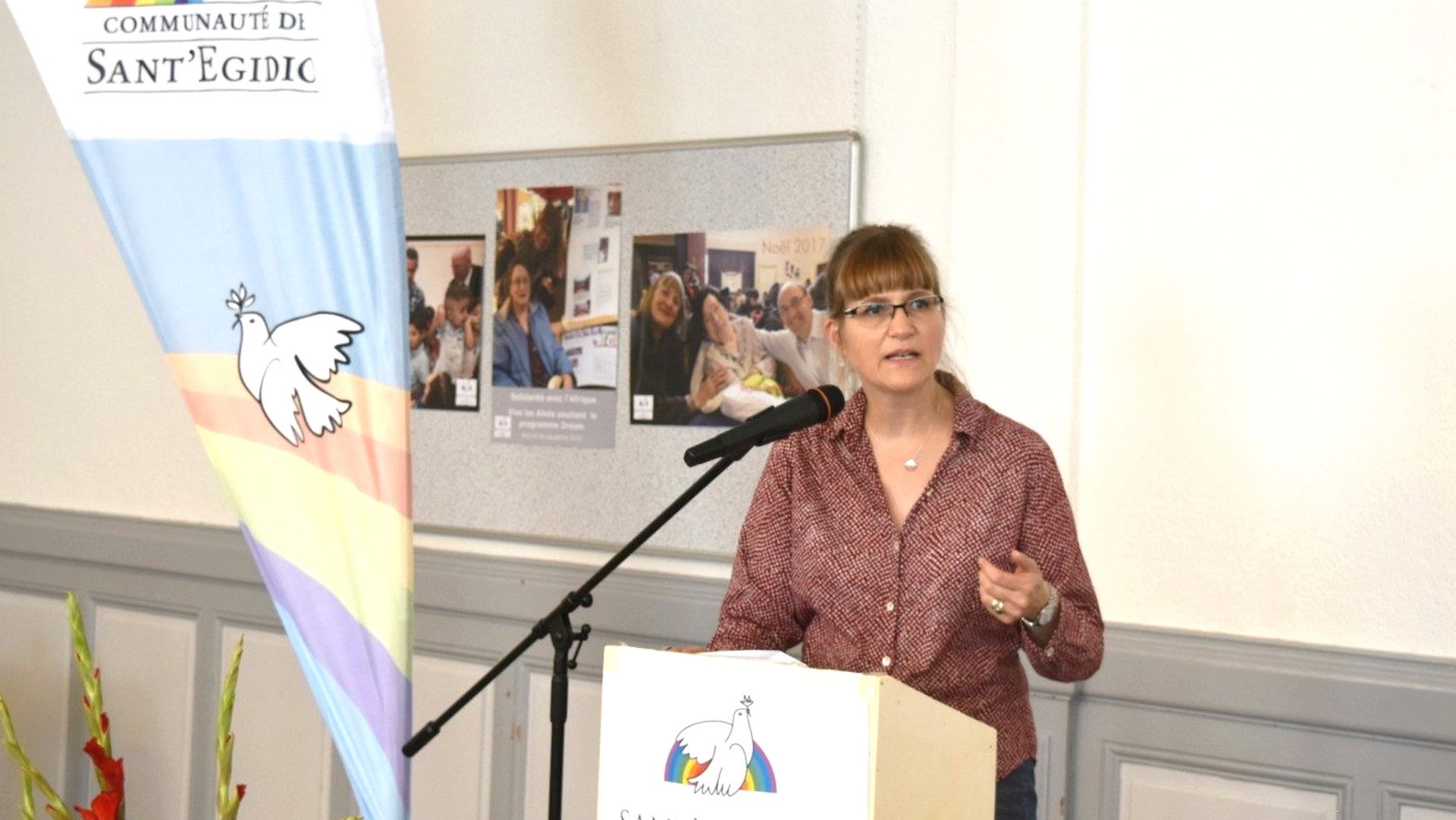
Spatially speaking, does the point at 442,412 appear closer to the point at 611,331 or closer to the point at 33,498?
the point at 611,331

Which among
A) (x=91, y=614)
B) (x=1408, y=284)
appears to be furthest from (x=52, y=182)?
(x=1408, y=284)

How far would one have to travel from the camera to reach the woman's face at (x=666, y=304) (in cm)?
307

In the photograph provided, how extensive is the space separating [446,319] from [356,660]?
135cm

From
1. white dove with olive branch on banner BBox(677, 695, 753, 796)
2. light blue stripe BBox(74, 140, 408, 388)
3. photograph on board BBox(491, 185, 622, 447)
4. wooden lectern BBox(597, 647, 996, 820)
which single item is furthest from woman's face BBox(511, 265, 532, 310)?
white dove with olive branch on banner BBox(677, 695, 753, 796)

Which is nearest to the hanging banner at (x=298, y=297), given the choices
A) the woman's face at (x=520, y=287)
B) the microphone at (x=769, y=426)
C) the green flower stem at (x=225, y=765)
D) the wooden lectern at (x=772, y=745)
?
the green flower stem at (x=225, y=765)

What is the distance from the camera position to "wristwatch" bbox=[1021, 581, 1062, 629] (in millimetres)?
1769

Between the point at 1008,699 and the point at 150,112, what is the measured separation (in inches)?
60.7

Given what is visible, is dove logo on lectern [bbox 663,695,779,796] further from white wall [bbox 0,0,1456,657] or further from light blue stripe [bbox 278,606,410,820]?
white wall [bbox 0,0,1456,657]

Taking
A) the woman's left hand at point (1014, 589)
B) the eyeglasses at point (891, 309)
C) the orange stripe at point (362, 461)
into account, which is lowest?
the woman's left hand at point (1014, 589)

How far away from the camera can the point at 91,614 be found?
3.92 m

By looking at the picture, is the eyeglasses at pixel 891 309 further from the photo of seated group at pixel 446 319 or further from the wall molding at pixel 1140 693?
the photo of seated group at pixel 446 319

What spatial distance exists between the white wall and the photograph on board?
26 centimetres

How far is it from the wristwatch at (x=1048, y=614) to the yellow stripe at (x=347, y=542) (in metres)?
0.92

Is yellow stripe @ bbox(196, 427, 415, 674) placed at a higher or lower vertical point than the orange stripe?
lower
